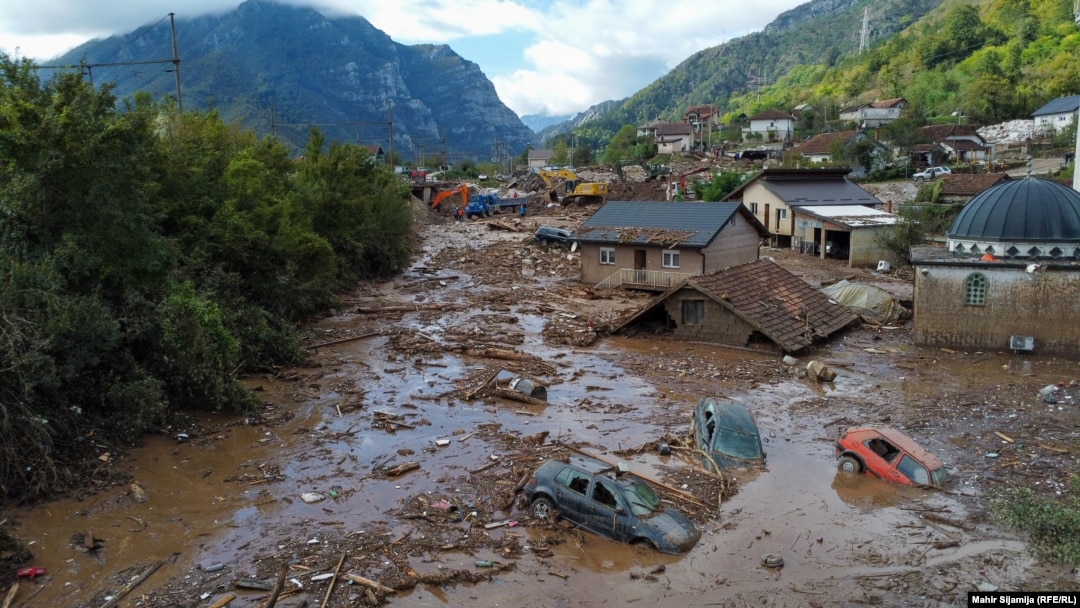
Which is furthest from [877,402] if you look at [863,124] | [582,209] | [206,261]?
[863,124]

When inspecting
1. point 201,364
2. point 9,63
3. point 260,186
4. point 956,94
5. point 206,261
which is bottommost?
point 201,364

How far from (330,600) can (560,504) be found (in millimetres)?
3982

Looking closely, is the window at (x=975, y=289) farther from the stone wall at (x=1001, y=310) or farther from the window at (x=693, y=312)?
the window at (x=693, y=312)

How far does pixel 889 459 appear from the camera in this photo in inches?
569

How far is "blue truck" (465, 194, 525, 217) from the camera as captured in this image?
65.8m

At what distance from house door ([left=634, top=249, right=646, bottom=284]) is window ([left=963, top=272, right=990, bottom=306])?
43.0 feet

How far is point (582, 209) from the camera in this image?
64.1 metres

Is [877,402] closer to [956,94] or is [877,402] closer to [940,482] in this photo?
[940,482]

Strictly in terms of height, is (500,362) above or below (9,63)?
below

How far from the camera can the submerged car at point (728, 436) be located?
15188mm

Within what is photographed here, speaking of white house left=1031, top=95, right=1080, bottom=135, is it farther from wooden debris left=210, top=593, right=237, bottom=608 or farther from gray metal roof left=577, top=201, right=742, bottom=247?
wooden debris left=210, top=593, right=237, bottom=608

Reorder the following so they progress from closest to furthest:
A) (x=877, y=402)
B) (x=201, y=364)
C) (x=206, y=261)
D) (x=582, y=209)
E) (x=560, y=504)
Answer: (x=560, y=504) → (x=201, y=364) → (x=877, y=402) → (x=206, y=261) → (x=582, y=209)

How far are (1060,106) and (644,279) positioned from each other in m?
58.2

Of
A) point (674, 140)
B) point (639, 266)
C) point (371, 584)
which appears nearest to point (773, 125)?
point (674, 140)
